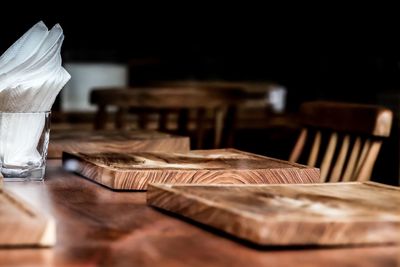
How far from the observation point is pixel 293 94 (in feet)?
26.1

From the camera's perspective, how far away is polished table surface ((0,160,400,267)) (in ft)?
2.72

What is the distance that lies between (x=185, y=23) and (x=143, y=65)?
557mm

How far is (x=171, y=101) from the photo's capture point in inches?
124

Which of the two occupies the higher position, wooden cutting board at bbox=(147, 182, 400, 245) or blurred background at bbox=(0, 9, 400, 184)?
wooden cutting board at bbox=(147, 182, 400, 245)

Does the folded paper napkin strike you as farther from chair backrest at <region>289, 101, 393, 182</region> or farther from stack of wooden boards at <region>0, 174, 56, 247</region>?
chair backrest at <region>289, 101, 393, 182</region>

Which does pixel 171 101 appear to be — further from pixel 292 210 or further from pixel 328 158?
pixel 292 210

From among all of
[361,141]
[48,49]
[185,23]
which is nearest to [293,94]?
[185,23]

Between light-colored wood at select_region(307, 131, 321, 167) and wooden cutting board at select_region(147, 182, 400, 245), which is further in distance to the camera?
light-colored wood at select_region(307, 131, 321, 167)

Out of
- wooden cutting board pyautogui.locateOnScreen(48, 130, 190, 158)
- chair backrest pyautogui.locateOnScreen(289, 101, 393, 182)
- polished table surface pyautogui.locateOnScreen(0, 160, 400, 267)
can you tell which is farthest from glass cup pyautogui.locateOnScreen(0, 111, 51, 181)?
chair backrest pyautogui.locateOnScreen(289, 101, 393, 182)

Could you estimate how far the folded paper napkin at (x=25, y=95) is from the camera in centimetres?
134

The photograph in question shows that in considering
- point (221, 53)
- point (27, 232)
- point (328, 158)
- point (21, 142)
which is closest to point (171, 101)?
point (328, 158)

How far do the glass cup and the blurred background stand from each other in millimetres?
5179

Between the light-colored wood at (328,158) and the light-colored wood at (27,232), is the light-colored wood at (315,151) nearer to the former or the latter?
the light-colored wood at (328,158)

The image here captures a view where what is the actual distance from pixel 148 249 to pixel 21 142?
55 centimetres
